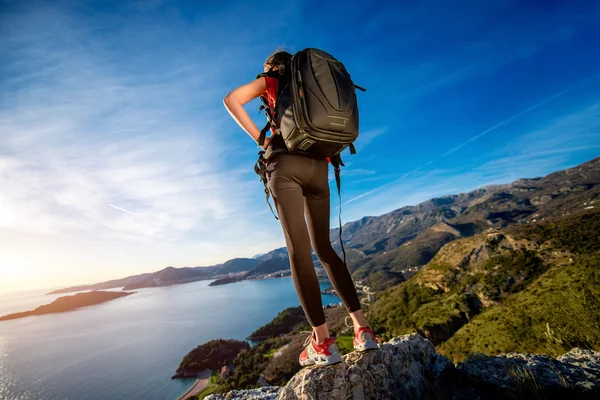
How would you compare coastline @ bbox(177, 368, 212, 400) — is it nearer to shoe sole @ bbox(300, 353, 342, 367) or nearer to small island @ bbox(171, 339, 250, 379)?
small island @ bbox(171, 339, 250, 379)

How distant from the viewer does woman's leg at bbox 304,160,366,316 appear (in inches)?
83.7

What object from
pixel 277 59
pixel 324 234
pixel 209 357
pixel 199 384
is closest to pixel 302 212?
pixel 324 234

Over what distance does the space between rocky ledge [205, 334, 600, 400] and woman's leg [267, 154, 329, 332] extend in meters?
0.61

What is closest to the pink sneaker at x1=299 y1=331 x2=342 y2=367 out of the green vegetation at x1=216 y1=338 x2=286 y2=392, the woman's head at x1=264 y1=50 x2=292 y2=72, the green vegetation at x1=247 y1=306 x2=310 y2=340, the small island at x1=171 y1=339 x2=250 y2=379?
the woman's head at x1=264 y1=50 x2=292 y2=72

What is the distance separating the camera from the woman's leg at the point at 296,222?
1.92 m

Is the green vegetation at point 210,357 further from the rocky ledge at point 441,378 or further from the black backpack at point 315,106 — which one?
the black backpack at point 315,106

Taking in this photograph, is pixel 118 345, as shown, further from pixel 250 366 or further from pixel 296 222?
pixel 296 222

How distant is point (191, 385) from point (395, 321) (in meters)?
45.8

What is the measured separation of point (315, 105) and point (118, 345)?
9899 centimetres

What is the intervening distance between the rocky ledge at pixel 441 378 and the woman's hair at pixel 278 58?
2.64 metres

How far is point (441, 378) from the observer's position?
244 cm

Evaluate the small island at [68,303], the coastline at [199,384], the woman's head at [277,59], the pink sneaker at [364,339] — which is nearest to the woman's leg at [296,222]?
the pink sneaker at [364,339]

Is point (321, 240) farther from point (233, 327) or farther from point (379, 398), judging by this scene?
point (233, 327)

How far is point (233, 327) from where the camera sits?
81.4 metres
